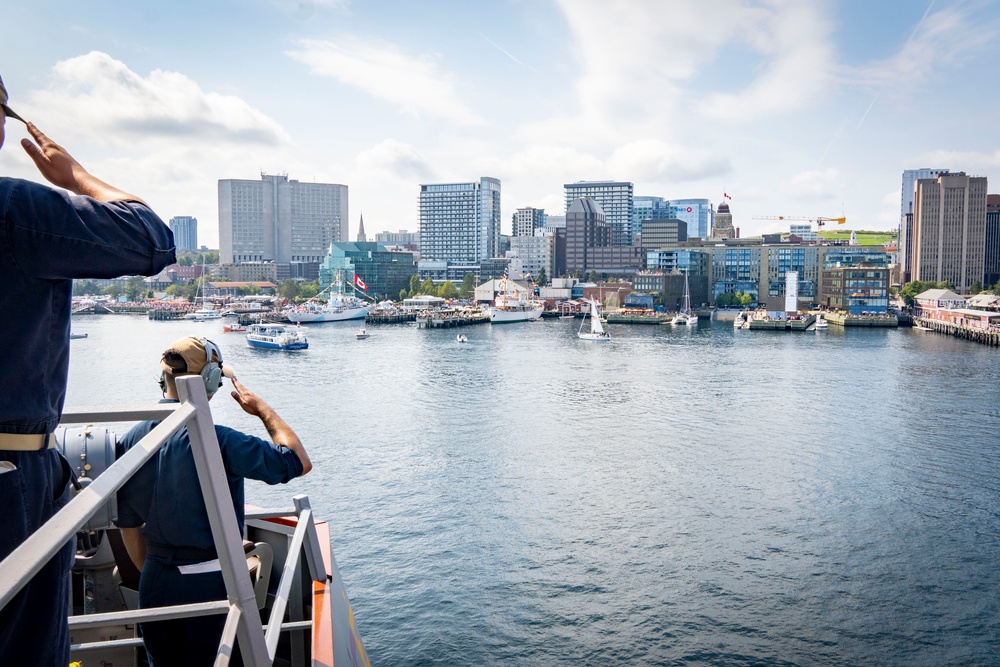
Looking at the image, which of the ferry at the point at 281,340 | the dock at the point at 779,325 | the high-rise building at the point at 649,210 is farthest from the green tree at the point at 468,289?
the high-rise building at the point at 649,210

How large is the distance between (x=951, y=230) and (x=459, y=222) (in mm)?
61923

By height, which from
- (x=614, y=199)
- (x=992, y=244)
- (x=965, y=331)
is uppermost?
(x=614, y=199)

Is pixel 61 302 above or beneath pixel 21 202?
beneath

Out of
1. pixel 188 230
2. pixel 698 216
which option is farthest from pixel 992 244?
pixel 188 230

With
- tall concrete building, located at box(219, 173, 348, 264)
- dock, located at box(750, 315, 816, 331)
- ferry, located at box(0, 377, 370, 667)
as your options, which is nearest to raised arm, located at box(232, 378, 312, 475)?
ferry, located at box(0, 377, 370, 667)

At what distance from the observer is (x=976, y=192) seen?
79938 millimetres

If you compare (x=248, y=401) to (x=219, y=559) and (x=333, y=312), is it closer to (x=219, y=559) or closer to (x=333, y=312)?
(x=219, y=559)

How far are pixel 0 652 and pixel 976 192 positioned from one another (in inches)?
3750

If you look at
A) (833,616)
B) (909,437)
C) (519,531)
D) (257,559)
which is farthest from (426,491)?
(909,437)

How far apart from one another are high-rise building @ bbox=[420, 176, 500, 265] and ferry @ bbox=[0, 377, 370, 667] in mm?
105799

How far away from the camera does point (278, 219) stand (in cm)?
12000

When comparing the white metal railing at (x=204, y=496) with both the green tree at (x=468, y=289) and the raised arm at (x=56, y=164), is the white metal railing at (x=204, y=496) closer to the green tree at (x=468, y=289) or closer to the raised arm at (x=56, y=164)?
the raised arm at (x=56, y=164)

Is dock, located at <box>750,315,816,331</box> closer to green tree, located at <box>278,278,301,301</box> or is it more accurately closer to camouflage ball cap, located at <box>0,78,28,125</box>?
green tree, located at <box>278,278,301,301</box>

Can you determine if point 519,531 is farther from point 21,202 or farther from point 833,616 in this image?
point 21,202
